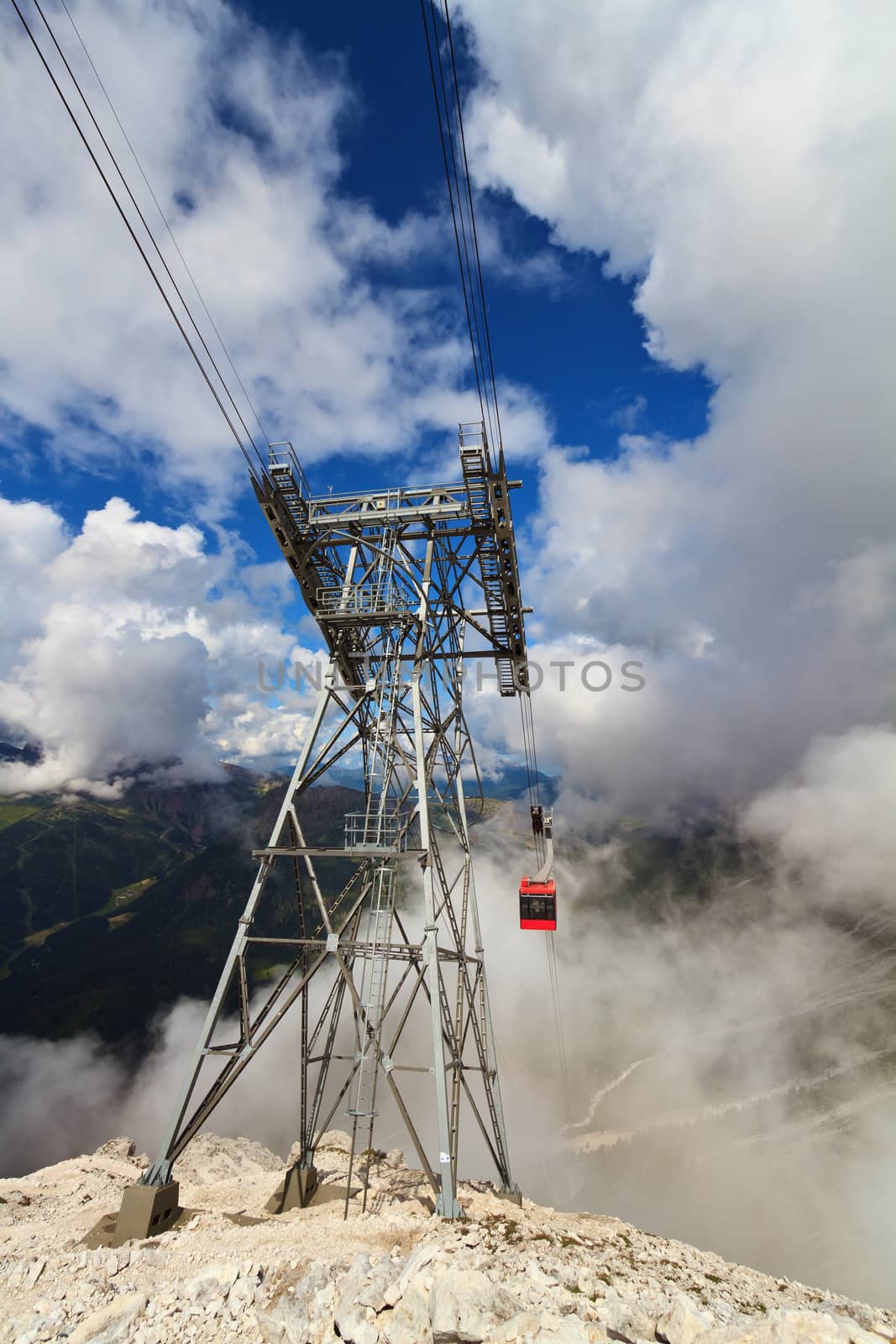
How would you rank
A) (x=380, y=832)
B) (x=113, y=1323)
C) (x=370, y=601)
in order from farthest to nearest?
(x=370, y=601) < (x=380, y=832) < (x=113, y=1323)

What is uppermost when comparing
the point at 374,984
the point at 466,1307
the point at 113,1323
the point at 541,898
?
the point at 541,898

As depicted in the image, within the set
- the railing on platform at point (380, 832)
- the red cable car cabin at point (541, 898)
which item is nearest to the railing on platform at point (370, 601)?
the railing on platform at point (380, 832)

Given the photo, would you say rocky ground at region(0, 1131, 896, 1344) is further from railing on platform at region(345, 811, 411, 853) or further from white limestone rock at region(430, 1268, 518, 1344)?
railing on platform at region(345, 811, 411, 853)

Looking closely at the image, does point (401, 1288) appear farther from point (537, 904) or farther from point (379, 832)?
point (537, 904)

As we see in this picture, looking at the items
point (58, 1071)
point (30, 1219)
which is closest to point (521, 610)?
point (30, 1219)

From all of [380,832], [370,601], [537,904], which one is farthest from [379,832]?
[537,904]
